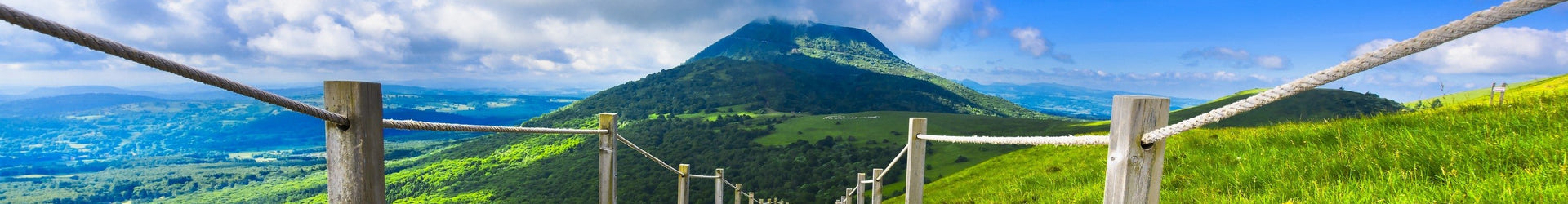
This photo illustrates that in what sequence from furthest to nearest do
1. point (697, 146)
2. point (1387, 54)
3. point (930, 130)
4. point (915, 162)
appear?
point (930, 130)
point (697, 146)
point (915, 162)
point (1387, 54)

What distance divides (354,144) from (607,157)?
2.26m

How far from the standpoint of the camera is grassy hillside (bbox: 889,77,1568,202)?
104 inches

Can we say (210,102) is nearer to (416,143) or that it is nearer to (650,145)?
(416,143)

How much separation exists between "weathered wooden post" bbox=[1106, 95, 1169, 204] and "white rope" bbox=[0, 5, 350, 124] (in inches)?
75.1

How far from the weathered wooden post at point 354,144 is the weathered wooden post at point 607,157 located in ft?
6.70

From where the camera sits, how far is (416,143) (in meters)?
135

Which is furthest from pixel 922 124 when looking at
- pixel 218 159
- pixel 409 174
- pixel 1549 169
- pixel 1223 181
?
pixel 218 159

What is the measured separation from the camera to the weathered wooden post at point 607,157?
3781mm

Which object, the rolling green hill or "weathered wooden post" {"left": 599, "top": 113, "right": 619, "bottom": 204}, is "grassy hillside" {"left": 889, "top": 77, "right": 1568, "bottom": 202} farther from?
the rolling green hill

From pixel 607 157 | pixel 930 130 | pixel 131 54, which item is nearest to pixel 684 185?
pixel 607 157

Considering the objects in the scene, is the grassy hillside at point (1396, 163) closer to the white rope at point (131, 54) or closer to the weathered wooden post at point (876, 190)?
the weathered wooden post at point (876, 190)

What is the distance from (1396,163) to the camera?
10.6 feet

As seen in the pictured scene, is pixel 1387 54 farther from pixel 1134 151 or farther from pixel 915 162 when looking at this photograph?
pixel 915 162

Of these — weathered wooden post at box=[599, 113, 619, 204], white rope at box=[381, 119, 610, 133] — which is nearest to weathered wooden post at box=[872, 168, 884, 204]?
weathered wooden post at box=[599, 113, 619, 204]
